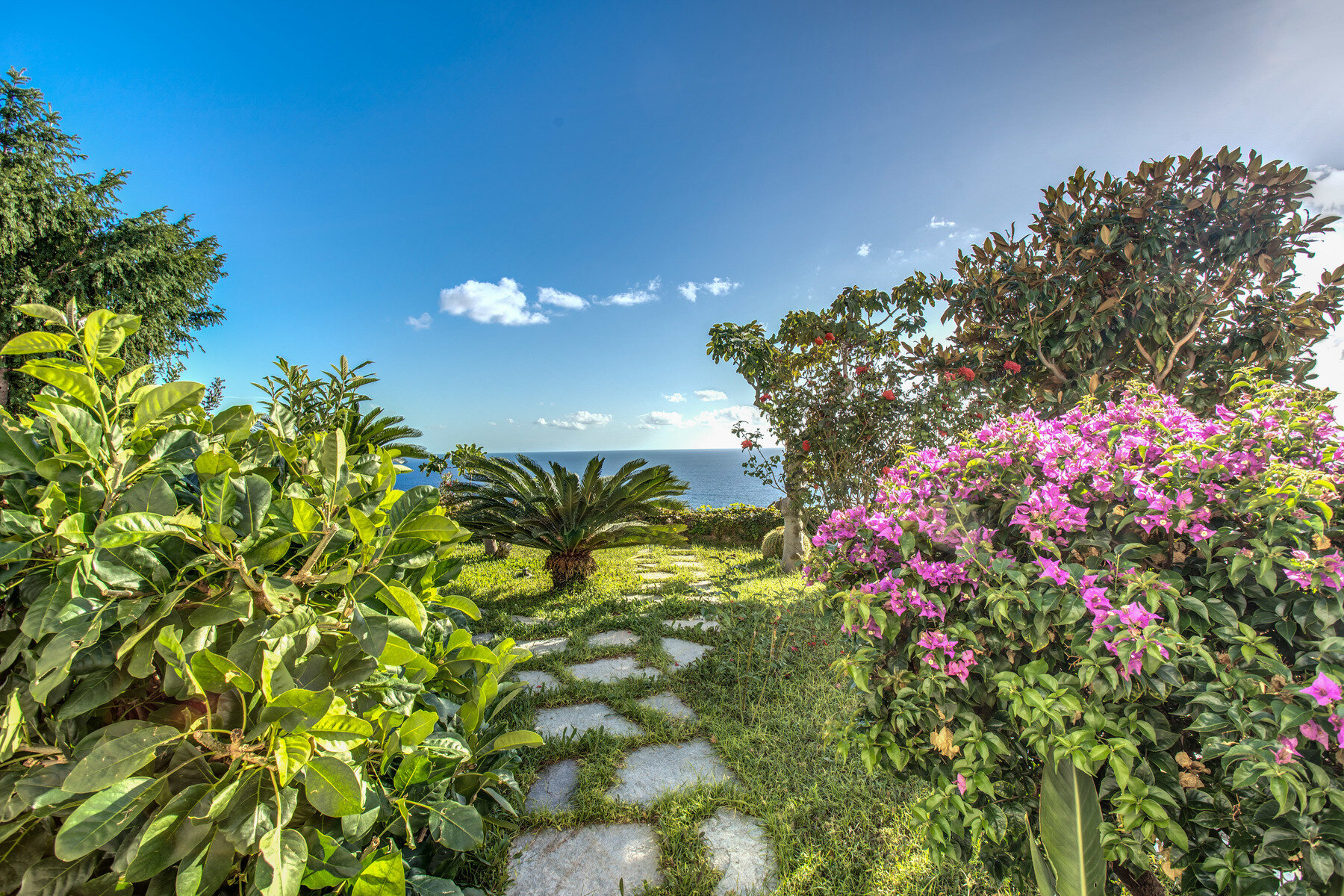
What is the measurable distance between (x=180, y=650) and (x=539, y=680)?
2995 mm

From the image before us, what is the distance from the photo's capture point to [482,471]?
20.8ft

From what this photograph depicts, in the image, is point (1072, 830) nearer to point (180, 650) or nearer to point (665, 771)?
point (665, 771)

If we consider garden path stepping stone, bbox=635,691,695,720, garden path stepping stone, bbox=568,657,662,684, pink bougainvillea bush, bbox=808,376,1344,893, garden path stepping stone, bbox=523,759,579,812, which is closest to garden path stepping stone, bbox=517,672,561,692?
garden path stepping stone, bbox=568,657,662,684

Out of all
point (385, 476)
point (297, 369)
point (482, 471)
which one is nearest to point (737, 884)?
point (385, 476)

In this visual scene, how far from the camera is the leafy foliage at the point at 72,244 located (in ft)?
47.9

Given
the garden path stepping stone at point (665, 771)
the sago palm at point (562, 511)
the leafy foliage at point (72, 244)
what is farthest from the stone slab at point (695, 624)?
the leafy foliage at point (72, 244)

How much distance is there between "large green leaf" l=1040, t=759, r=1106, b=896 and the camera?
4.13 ft

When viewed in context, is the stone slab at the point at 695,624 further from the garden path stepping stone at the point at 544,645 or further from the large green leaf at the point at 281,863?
the large green leaf at the point at 281,863

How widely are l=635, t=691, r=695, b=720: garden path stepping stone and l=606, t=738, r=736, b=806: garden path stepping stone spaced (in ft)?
0.92

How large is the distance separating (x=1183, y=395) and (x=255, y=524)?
3662mm

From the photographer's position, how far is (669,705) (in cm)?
318

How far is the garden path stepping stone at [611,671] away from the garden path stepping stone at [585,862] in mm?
1419

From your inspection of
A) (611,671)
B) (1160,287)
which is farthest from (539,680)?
(1160,287)

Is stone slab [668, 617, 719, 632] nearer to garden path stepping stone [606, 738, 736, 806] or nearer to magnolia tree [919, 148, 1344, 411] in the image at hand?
garden path stepping stone [606, 738, 736, 806]
